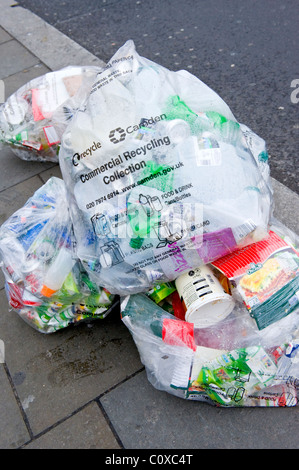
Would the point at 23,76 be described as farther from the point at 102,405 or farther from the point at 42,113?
the point at 102,405

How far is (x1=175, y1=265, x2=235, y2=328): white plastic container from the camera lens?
1.59 metres


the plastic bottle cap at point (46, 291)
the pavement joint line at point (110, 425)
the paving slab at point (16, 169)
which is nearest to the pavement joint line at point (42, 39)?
the paving slab at point (16, 169)

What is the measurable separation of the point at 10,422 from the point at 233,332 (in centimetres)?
94

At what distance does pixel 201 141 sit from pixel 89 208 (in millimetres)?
490

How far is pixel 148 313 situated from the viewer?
1.69 metres

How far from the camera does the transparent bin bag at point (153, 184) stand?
155 centimetres

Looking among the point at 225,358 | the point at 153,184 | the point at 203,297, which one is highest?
the point at 153,184

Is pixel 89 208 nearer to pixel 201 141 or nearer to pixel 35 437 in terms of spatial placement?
pixel 201 141

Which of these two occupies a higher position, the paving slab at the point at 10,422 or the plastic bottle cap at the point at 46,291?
the plastic bottle cap at the point at 46,291

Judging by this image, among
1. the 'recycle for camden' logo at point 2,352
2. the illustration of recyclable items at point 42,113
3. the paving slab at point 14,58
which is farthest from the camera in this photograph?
the paving slab at point 14,58

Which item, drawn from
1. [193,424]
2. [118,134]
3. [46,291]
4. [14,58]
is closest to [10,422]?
[46,291]

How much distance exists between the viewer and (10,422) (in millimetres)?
1720

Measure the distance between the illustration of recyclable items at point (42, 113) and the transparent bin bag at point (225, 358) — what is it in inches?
59.2

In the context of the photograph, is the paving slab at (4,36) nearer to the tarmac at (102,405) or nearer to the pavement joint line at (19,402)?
the tarmac at (102,405)
